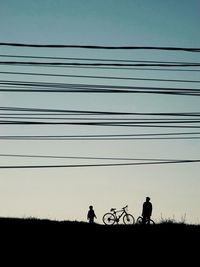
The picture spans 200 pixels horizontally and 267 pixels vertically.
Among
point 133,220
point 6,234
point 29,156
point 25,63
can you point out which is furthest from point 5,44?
point 133,220

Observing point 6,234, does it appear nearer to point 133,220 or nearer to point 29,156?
point 29,156

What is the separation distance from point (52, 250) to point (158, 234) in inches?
155

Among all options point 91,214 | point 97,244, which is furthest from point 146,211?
point 97,244

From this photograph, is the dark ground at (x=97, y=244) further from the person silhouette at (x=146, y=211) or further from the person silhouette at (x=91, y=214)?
the person silhouette at (x=91, y=214)

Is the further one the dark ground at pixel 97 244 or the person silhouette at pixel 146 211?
the person silhouette at pixel 146 211

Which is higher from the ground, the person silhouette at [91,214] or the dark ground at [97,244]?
the person silhouette at [91,214]

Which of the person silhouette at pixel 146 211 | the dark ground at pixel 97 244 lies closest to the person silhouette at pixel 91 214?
the person silhouette at pixel 146 211

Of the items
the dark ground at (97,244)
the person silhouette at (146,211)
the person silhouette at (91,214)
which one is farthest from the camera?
the person silhouette at (91,214)

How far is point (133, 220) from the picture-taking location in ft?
93.6

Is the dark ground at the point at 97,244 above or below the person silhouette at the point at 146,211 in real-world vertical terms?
below

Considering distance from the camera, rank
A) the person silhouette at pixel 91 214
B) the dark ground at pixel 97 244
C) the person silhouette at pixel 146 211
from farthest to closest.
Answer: the person silhouette at pixel 91 214 < the person silhouette at pixel 146 211 < the dark ground at pixel 97 244

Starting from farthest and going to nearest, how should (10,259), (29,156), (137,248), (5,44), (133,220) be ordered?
1. (133,220)
2. (29,156)
3. (137,248)
4. (10,259)
5. (5,44)

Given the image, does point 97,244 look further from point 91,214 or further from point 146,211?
point 91,214

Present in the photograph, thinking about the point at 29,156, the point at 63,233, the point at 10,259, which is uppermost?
the point at 29,156
